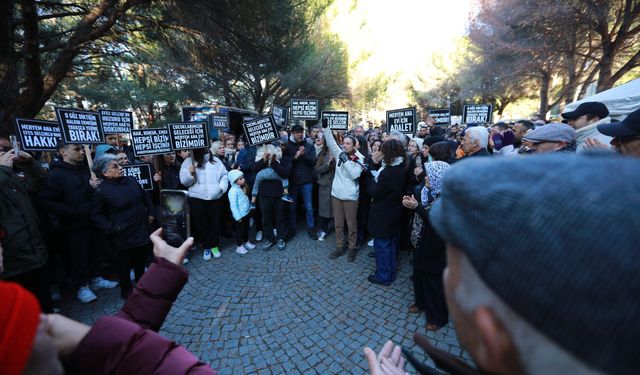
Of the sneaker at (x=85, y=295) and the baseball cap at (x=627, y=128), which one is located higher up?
the baseball cap at (x=627, y=128)

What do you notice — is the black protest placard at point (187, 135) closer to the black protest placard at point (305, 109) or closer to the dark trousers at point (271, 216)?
the dark trousers at point (271, 216)

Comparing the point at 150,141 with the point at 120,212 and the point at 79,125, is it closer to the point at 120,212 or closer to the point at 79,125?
the point at 79,125

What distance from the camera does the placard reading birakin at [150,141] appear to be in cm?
459

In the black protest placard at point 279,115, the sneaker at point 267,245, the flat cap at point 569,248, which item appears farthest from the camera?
the black protest placard at point 279,115

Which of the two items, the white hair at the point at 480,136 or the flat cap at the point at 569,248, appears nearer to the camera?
the flat cap at the point at 569,248

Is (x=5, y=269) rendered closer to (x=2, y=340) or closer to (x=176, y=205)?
(x=176, y=205)

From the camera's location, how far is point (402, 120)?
612 cm

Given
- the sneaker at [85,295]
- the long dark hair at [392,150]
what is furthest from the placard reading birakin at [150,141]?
the long dark hair at [392,150]

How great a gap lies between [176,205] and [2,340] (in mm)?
3437

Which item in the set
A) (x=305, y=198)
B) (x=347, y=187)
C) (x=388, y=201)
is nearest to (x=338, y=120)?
(x=305, y=198)

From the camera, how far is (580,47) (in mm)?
13203

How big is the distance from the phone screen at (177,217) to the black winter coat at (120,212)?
0.29 metres

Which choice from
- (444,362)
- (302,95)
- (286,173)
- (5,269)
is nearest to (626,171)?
(444,362)

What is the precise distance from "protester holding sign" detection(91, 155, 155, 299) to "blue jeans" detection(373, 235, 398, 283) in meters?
3.20
